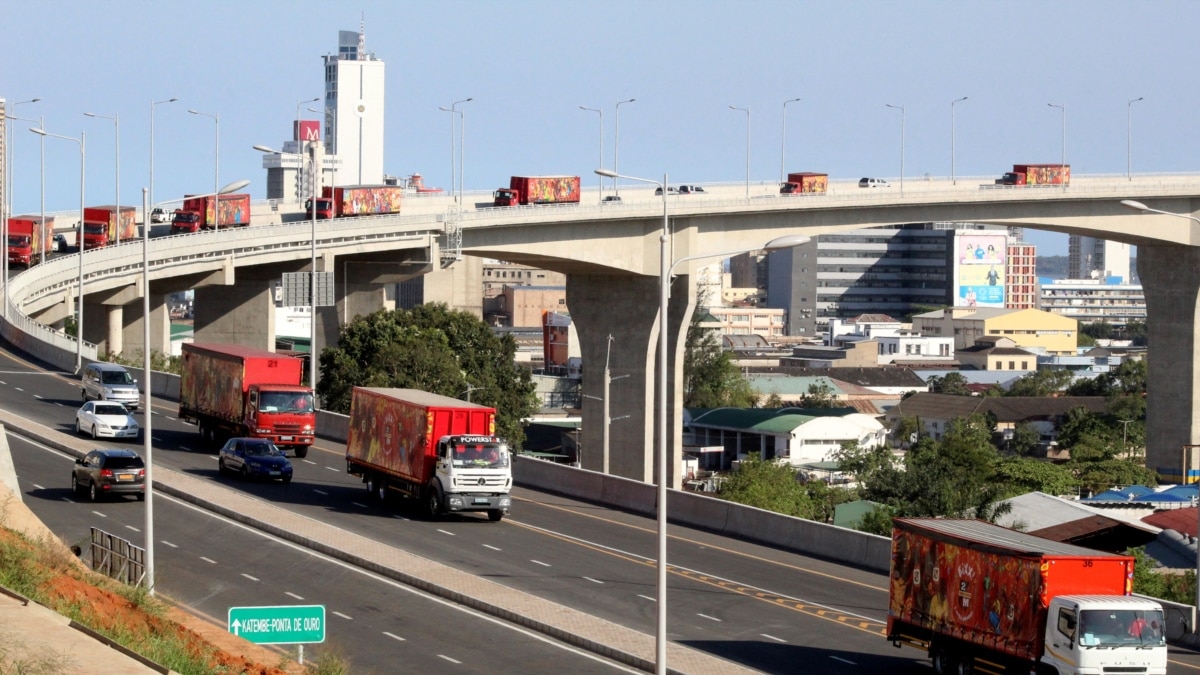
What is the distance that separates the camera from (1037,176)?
94938 millimetres

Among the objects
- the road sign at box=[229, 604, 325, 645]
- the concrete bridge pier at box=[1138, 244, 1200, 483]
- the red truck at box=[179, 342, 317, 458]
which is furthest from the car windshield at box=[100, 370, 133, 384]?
the concrete bridge pier at box=[1138, 244, 1200, 483]

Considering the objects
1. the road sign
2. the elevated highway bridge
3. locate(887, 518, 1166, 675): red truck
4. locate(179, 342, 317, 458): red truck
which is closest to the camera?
the road sign

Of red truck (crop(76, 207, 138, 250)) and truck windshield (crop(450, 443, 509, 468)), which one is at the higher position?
red truck (crop(76, 207, 138, 250))

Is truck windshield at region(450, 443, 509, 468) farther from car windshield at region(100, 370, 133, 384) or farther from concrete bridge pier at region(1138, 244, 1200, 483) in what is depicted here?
concrete bridge pier at region(1138, 244, 1200, 483)

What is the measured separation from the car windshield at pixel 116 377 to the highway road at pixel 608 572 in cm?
1180

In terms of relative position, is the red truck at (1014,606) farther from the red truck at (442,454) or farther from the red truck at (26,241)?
the red truck at (26,241)

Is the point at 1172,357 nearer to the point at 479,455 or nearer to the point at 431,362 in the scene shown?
the point at 431,362

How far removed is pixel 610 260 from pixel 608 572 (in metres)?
46.7

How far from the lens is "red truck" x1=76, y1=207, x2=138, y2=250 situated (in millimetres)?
82644

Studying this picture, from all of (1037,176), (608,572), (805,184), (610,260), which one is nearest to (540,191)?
(610,260)

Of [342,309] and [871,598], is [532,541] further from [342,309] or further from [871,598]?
[342,309]

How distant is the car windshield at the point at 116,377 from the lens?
61.8 meters

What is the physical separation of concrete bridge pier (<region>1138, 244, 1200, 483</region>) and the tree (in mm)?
37919

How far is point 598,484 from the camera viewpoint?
49.2 m
